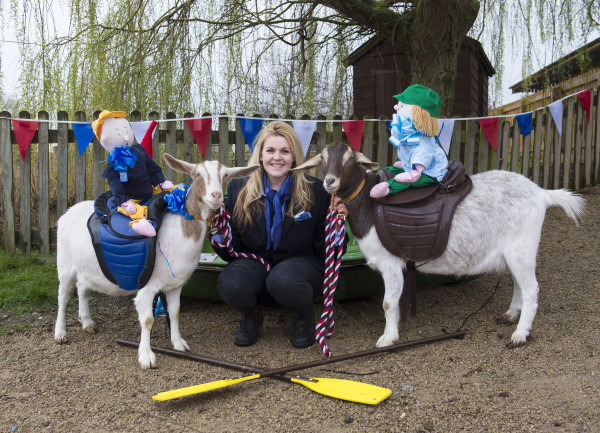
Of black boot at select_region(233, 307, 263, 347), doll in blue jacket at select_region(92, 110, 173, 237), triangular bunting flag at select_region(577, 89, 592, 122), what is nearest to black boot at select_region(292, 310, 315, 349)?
black boot at select_region(233, 307, 263, 347)

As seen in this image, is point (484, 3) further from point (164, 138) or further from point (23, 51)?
point (23, 51)

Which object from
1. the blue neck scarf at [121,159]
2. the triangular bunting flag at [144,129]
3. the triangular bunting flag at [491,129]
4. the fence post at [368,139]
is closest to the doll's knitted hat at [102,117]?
the blue neck scarf at [121,159]

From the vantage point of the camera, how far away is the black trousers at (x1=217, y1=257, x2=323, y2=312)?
3258 millimetres

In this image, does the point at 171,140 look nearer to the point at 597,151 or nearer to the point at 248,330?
the point at 248,330

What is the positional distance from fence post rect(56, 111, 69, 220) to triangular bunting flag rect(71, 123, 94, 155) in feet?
1.06

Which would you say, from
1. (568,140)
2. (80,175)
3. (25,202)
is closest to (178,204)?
(80,175)

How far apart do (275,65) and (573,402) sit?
3.95 meters

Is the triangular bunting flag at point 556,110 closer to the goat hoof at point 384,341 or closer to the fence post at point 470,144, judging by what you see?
the fence post at point 470,144

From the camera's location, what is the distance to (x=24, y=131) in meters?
5.48

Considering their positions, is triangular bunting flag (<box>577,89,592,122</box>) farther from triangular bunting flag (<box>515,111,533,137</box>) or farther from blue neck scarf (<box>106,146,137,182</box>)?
blue neck scarf (<box>106,146,137,182</box>)

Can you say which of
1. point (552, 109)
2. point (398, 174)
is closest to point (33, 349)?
point (398, 174)

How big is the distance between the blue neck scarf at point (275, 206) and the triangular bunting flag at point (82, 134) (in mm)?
2713

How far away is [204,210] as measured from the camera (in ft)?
10.1

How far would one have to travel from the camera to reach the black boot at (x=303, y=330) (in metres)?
3.41
